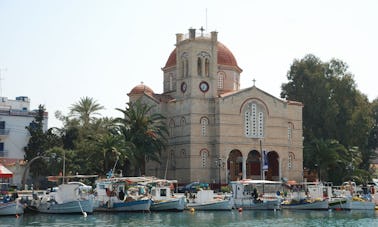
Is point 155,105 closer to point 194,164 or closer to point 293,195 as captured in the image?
point 194,164

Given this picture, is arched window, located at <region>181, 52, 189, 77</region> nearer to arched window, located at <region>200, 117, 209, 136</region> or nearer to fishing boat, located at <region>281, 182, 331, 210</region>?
arched window, located at <region>200, 117, 209, 136</region>

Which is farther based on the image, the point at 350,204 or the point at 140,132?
the point at 140,132

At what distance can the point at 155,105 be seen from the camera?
2512 inches

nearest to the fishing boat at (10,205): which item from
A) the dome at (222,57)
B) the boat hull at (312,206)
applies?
the boat hull at (312,206)

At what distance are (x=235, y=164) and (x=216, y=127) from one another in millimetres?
5685

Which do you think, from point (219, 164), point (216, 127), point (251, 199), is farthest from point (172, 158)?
point (251, 199)

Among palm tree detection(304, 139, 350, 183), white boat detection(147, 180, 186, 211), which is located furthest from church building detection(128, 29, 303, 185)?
white boat detection(147, 180, 186, 211)

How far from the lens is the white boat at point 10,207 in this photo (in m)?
41.2

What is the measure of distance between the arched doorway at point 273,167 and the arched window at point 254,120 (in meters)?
2.79

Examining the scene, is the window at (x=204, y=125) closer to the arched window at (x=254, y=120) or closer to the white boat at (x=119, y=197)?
the arched window at (x=254, y=120)

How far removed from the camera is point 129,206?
148ft

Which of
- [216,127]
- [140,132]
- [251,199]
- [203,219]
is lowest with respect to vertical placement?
[203,219]

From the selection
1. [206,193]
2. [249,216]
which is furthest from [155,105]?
[249,216]

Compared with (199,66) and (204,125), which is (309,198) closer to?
(204,125)
